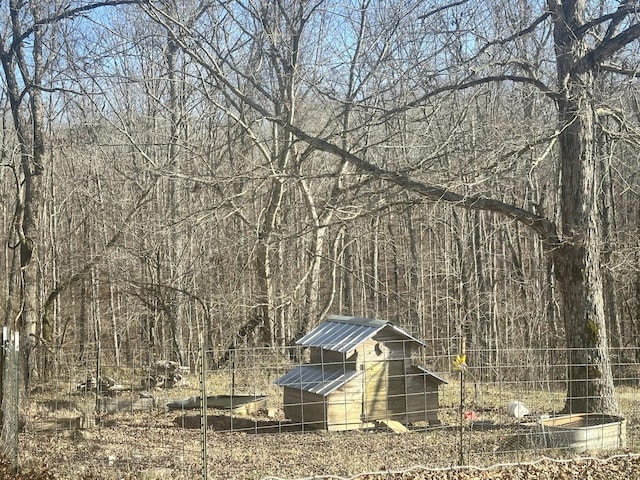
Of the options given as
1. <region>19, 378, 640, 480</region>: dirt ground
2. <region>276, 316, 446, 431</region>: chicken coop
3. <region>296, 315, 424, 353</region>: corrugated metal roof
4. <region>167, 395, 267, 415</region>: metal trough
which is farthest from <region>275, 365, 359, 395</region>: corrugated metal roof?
<region>167, 395, 267, 415</region>: metal trough

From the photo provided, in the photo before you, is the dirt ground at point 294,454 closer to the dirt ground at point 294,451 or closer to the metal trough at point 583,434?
the dirt ground at point 294,451

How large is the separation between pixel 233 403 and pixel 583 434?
5551mm

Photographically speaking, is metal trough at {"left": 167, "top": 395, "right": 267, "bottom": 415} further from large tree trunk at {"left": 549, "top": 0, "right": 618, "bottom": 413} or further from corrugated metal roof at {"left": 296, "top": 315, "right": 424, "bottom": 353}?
large tree trunk at {"left": 549, "top": 0, "right": 618, "bottom": 413}

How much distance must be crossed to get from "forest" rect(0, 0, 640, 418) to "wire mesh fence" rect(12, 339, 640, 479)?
3.31 ft

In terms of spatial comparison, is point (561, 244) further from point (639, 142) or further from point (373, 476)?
point (373, 476)

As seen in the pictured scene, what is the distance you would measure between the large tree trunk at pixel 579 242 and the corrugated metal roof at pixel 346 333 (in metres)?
2.11

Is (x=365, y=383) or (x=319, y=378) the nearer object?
(x=365, y=383)

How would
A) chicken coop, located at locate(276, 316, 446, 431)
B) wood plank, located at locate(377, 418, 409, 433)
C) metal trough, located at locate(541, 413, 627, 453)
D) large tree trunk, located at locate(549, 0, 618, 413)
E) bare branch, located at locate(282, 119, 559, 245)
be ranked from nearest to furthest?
metal trough, located at locate(541, 413, 627, 453) → wood plank, located at locate(377, 418, 409, 433) → chicken coop, located at locate(276, 316, 446, 431) → large tree trunk, located at locate(549, 0, 618, 413) → bare branch, located at locate(282, 119, 559, 245)

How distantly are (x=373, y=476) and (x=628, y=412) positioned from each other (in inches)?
241

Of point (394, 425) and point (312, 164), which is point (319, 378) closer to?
point (394, 425)

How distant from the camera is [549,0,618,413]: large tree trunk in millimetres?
9438

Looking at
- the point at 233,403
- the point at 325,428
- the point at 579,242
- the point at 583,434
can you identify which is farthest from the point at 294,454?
the point at 579,242

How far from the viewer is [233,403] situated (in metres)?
11.5

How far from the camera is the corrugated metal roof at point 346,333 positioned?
30.6 feet
